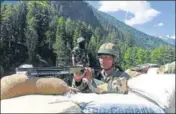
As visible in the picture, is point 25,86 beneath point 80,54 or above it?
above

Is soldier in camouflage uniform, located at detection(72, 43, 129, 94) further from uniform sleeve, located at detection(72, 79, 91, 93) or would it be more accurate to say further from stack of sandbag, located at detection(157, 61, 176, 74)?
stack of sandbag, located at detection(157, 61, 176, 74)

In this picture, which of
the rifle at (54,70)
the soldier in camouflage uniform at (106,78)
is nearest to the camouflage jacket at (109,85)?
the soldier in camouflage uniform at (106,78)

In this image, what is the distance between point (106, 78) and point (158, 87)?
125cm

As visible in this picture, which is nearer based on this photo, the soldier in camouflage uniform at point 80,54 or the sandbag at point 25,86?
the sandbag at point 25,86

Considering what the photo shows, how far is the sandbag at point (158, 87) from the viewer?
3.09 meters

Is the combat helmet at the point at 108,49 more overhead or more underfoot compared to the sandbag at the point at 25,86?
more overhead

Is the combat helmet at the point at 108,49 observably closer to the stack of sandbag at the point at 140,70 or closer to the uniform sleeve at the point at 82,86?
the stack of sandbag at the point at 140,70

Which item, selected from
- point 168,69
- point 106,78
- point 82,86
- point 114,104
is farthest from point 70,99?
point 106,78

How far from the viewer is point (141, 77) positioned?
11.5ft

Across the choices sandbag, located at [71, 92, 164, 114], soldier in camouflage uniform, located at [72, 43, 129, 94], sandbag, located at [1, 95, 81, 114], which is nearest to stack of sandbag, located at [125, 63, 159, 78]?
soldier in camouflage uniform, located at [72, 43, 129, 94]

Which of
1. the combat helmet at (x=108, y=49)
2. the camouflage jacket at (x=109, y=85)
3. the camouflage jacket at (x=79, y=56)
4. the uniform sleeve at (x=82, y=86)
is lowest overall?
the camouflage jacket at (x=79, y=56)

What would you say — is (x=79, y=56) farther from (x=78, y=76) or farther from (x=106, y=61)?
(x=78, y=76)

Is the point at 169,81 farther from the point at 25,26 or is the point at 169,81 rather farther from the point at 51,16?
the point at 51,16

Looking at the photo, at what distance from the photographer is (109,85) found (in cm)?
381
